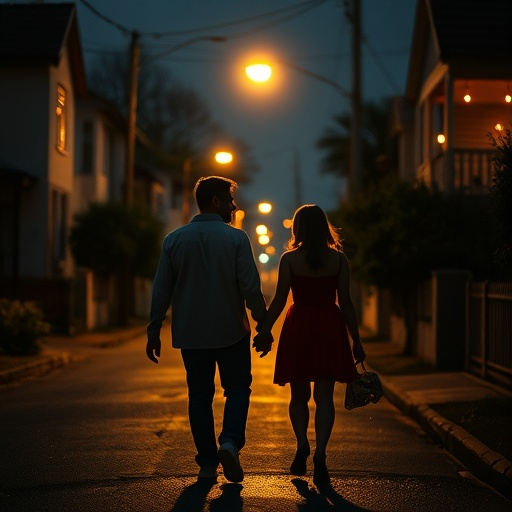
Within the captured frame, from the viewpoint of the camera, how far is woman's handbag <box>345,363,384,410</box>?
23.9 feet

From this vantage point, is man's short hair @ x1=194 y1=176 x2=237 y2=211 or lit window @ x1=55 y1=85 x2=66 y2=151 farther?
lit window @ x1=55 y1=85 x2=66 y2=151

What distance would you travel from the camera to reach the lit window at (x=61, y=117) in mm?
26516

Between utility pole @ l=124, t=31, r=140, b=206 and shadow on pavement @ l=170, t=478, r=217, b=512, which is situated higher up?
utility pole @ l=124, t=31, r=140, b=206

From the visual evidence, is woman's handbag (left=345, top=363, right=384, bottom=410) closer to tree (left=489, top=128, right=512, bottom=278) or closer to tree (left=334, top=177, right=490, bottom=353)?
tree (left=489, top=128, right=512, bottom=278)

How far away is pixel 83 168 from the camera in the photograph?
3127cm

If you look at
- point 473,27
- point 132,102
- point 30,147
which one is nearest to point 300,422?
point 473,27

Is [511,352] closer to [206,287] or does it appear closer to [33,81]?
[206,287]

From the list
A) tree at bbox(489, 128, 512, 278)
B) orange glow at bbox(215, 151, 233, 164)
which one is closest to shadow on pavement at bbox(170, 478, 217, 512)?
tree at bbox(489, 128, 512, 278)

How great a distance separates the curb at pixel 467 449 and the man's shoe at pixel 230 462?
1865 millimetres

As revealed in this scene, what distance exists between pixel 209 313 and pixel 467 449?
2.65 meters

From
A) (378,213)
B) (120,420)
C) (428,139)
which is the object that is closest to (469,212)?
(378,213)

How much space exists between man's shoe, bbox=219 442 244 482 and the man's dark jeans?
308 millimetres

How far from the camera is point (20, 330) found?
1695cm

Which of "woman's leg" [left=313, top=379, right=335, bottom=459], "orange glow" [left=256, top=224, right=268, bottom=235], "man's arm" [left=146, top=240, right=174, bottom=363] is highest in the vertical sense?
"orange glow" [left=256, top=224, right=268, bottom=235]
